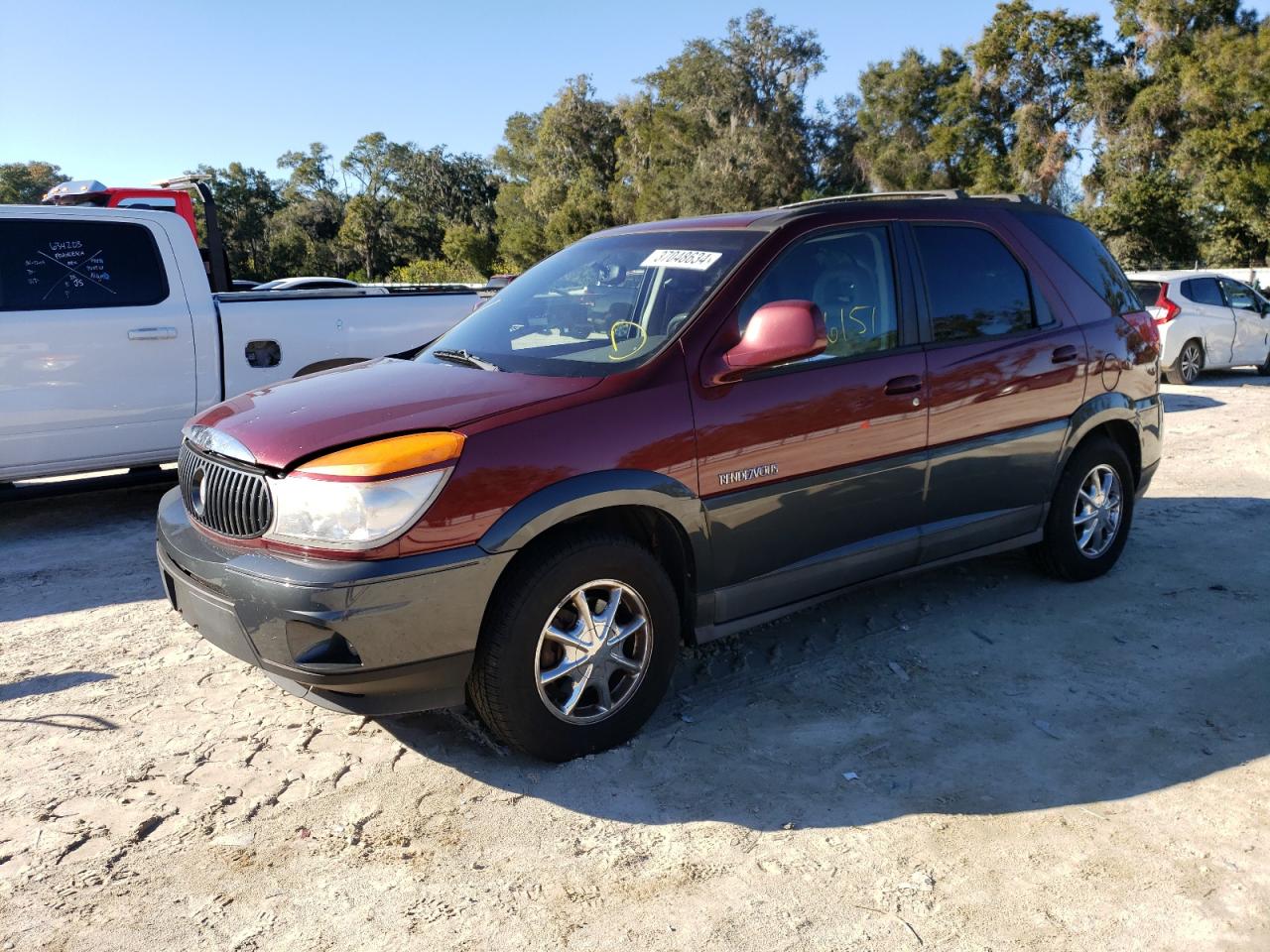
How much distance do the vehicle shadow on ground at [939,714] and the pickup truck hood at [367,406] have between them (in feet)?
3.91

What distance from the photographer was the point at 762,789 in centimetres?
327

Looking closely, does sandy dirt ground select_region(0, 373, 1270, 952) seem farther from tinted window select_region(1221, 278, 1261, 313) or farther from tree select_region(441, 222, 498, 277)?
tree select_region(441, 222, 498, 277)

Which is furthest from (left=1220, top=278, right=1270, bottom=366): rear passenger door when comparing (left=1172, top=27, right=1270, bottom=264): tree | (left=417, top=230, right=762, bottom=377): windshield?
(left=1172, top=27, right=1270, bottom=264): tree

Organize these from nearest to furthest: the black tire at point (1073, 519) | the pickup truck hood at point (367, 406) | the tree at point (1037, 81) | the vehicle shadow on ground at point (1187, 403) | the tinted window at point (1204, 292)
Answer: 1. the pickup truck hood at point (367, 406)
2. the black tire at point (1073, 519)
3. the vehicle shadow on ground at point (1187, 403)
4. the tinted window at point (1204, 292)
5. the tree at point (1037, 81)

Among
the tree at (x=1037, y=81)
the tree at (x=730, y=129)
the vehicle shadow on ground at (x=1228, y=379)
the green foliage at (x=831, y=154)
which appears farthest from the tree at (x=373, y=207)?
the vehicle shadow on ground at (x=1228, y=379)

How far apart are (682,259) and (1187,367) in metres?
12.1

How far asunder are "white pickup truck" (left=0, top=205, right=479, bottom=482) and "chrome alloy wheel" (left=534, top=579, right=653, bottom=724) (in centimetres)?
427

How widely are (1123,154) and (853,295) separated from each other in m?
41.1

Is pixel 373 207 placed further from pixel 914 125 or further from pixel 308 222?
pixel 914 125

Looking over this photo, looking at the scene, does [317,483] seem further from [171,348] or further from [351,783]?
[171,348]

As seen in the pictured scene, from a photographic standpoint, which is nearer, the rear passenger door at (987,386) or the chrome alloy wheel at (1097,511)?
the rear passenger door at (987,386)

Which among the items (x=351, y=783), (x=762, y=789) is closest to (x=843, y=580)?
(x=762, y=789)

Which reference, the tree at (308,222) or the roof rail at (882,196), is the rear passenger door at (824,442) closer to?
the roof rail at (882,196)

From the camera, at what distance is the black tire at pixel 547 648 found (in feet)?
10.3
